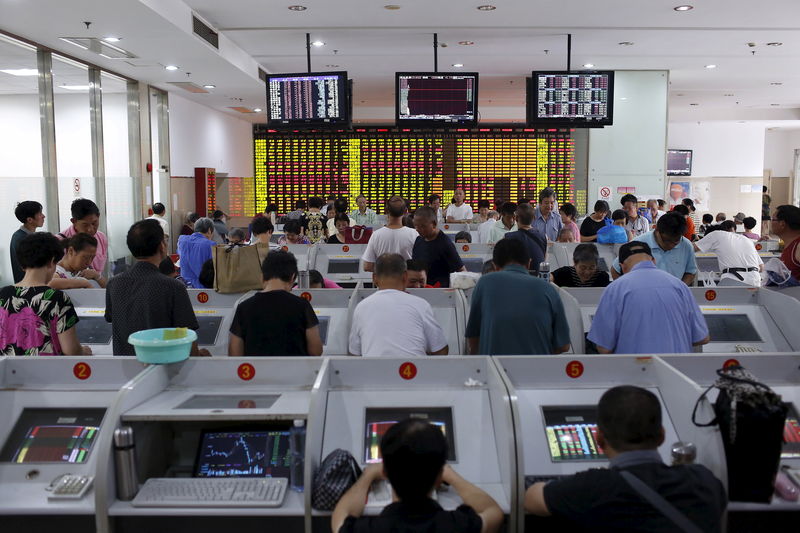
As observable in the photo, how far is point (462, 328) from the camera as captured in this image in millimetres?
4535

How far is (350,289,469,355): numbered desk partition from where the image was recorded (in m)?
4.57

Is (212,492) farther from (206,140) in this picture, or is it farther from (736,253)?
(206,140)

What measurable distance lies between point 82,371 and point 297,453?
100 centimetres

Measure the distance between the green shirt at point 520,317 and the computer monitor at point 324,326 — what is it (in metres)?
1.24

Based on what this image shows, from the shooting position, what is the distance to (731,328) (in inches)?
174

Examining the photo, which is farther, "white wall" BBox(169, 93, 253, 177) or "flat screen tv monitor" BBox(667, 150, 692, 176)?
"flat screen tv monitor" BBox(667, 150, 692, 176)

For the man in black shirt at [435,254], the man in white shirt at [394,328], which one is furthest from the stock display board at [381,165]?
the man in white shirt at [394,328]

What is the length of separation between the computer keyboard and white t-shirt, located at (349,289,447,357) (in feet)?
3.33

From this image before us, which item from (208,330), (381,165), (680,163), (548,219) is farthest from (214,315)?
(680,163)

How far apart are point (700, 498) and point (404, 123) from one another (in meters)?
7.05

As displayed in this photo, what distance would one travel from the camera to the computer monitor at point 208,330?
4441mm

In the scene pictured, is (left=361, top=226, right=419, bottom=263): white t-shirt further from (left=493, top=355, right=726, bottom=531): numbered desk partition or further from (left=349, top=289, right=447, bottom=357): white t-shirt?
(left=493, top=355, right=726, bottom=531): numbered desk partition

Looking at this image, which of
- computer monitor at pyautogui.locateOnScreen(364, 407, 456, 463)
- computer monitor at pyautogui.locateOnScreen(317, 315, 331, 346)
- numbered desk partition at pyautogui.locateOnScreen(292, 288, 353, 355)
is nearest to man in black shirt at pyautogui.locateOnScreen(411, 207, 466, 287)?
numbered desk partition at pyautogui.locateOnScreen(292, 288, 353, 355)

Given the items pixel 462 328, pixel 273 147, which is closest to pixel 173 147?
pixel 273 147
